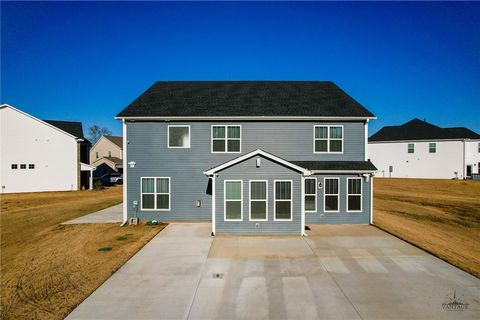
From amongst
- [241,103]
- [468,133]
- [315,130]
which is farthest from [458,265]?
[468,133]

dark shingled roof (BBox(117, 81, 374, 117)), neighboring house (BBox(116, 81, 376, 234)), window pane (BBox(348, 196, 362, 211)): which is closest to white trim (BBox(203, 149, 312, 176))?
neighboring house (BBox(116, 81, 376, 234))

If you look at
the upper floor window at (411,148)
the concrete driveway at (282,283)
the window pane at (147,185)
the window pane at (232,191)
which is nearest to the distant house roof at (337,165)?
the window pane at (232,191)

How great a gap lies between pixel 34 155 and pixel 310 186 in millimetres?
31350

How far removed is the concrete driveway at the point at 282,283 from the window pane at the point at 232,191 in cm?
231

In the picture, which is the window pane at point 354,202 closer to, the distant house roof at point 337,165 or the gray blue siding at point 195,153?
the distant house roof at point 337,165

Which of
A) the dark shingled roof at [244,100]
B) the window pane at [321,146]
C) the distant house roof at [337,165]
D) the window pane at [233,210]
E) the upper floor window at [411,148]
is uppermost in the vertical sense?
the dark shingled roof at [244,100]


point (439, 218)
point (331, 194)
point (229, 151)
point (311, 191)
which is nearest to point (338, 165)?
point (331, 194)

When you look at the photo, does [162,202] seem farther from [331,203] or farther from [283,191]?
[331,203]

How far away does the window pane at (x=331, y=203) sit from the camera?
1562 cm

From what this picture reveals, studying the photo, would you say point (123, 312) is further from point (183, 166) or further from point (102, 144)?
point (102, 144)

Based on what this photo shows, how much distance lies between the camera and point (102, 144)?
195ft

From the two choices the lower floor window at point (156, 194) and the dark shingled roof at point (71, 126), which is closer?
the lower floor window at point (156, 194)

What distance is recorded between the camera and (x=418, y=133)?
4209cm

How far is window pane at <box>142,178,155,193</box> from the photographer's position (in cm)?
1609
